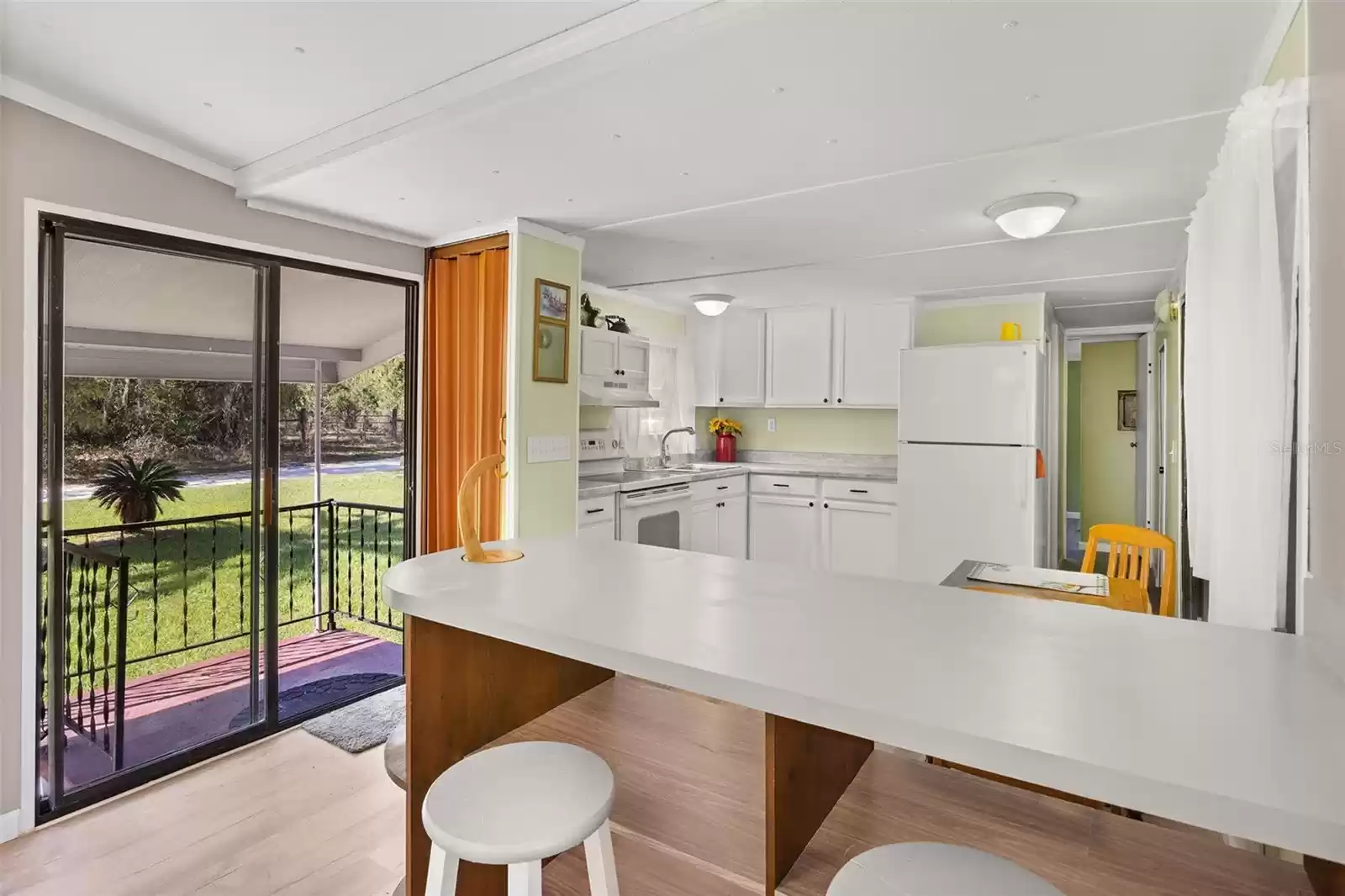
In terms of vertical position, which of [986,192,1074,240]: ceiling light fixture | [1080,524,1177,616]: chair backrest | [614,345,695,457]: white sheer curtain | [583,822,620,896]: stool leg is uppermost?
[986,192,1074,240]: ceiling light fixture

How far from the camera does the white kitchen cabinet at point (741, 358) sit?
5.80m

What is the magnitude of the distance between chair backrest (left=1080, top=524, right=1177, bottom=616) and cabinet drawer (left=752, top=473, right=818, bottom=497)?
8.34 ft

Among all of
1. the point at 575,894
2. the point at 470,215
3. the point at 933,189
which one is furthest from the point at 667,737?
the point at 470,215

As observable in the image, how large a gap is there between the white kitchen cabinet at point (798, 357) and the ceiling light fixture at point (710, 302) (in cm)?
75

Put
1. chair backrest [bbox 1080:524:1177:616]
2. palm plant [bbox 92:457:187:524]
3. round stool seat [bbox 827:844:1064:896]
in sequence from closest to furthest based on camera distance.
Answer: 1. round stool seat [bbox 827:844:1064:896]
2. palm plant [bbox 92:457:187:524]
3. chair backrest [bbox 1080:524:1177:616]

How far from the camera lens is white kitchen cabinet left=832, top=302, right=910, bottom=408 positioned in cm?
516

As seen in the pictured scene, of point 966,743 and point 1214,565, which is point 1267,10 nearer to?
point 1214,565

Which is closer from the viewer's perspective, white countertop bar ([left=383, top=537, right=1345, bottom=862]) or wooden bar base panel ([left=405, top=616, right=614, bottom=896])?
white countertop bar ([left=383, top=537, right=1345, bottom=862])

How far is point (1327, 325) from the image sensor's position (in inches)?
44.8

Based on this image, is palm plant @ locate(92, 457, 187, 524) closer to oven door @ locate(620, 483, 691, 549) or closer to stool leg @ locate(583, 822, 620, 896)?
oven door @ locate(620, 483, 691, 549)

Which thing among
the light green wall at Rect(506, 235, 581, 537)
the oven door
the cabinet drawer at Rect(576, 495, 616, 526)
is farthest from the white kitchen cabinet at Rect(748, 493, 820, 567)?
the light green wall at Rect(506, 235, 581, 537)

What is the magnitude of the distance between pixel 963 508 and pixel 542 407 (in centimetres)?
280

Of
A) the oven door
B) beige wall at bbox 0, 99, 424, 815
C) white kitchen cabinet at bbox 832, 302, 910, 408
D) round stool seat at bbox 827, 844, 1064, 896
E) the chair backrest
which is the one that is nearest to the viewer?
round stool seat at bbox 827, 844, 1064, 896

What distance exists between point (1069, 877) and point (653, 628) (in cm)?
72
